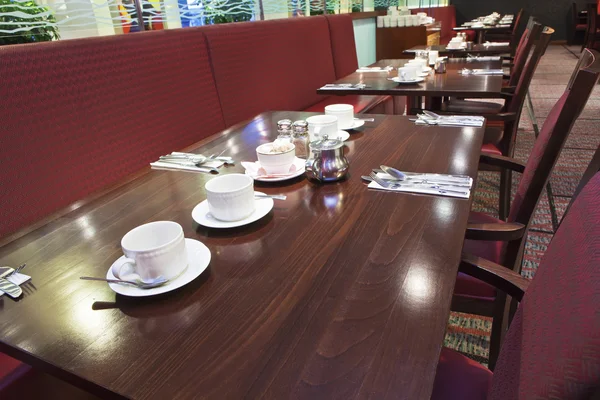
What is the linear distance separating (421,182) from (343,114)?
552 millimetres

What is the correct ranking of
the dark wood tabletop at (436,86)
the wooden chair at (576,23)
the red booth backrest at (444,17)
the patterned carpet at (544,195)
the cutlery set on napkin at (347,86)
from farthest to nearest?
the wooden chair at (576,23)
the red booth backrest at (444,17)
the cutlery set on napkin at (347,86)
the dark wood tabletop at (436,86)
the patterned carpet at (544,195)

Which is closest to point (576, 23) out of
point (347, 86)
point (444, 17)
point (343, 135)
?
point (444, 17)

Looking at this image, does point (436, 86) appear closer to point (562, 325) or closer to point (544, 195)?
point (544, 195)

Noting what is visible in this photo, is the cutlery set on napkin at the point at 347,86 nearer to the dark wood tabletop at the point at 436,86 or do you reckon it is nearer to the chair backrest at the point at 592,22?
the dark wood tabletop at the point at 436,86

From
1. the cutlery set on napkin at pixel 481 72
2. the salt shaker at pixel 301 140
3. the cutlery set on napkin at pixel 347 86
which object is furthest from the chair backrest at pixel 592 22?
the salt shaker at pixel 301 140

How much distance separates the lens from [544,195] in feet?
8.45

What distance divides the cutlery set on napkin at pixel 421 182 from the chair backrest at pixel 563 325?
351 mm

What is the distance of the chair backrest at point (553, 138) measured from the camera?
0.93m

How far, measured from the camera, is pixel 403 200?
0.91 m

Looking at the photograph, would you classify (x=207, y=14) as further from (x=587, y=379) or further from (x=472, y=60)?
(x=587, y=379)

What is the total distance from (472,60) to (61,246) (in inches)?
126

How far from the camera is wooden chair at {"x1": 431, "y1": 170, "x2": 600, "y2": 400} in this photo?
34 cm

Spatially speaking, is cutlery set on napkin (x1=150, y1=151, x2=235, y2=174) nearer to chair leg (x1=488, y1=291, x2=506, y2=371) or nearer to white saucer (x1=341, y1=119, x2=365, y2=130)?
white saucer (x1=341, y1=119, x2=365, y2=130)

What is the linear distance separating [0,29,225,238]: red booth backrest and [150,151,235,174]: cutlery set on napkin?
51 cm
